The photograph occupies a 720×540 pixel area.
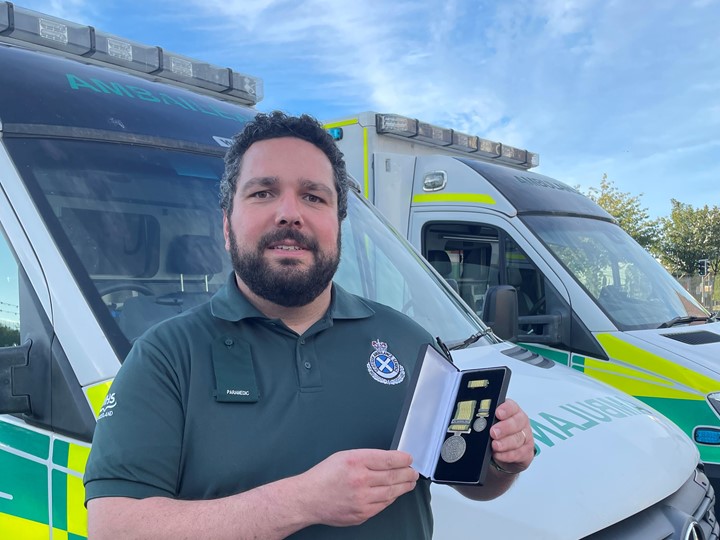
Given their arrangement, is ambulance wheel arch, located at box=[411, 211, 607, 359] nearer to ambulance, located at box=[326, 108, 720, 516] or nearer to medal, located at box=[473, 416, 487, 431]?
ambulance, located at box=[326, 108, 720, 516]

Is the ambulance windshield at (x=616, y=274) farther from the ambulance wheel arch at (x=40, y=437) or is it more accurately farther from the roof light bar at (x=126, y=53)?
the ambulance wheel arch at (x=40, y=437)

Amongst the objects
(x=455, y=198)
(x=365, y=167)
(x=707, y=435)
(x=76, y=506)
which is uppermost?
(x=365, y=167)

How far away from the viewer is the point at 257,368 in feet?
4.81

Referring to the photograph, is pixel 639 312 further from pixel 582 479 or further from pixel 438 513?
pixel 438 513

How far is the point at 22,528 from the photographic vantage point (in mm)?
1773

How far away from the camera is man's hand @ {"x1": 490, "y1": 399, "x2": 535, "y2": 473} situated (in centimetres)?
141

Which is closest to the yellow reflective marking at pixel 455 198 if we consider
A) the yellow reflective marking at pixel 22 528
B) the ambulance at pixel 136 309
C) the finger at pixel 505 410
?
the ambulance at pixel 136 309

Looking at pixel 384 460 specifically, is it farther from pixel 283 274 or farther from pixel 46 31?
pixel 46 31

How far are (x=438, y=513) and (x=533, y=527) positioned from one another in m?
0.24

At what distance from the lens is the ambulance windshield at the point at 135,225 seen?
1.99 metres

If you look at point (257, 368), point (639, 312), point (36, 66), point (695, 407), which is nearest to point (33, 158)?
point (36, 66)

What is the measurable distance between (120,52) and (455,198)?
2644mm

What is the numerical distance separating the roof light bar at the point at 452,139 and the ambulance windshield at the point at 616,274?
1426 mm

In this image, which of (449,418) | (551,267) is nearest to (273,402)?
(449,418)
